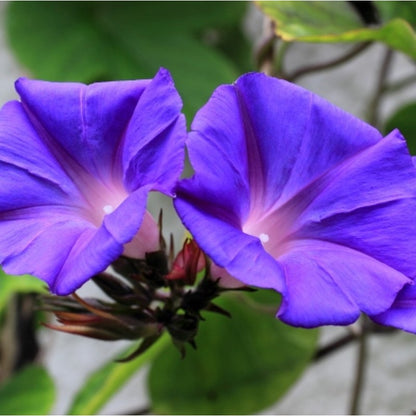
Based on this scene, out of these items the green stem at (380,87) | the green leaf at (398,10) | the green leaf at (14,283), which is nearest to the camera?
the green leaf at (398,10)

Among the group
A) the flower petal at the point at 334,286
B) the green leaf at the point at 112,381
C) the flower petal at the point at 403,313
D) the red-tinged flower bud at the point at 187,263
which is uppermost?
the flower petal at the point at 334,286

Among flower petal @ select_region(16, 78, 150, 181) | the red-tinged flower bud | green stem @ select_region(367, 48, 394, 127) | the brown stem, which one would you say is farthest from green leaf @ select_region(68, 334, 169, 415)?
green stem @ select_region(367, 48, 394, 127)

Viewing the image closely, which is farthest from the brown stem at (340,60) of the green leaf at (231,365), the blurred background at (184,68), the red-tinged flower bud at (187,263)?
the red-tinged flower bud at (187,263)

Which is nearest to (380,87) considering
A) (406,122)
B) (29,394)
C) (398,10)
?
(406,122)

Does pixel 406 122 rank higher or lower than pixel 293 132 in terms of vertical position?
lower

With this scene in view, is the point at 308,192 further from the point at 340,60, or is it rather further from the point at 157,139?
the point at 340,60

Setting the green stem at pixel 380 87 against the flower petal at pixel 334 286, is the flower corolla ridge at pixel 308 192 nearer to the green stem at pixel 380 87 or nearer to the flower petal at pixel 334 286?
the flower petal at pixel 334 286
